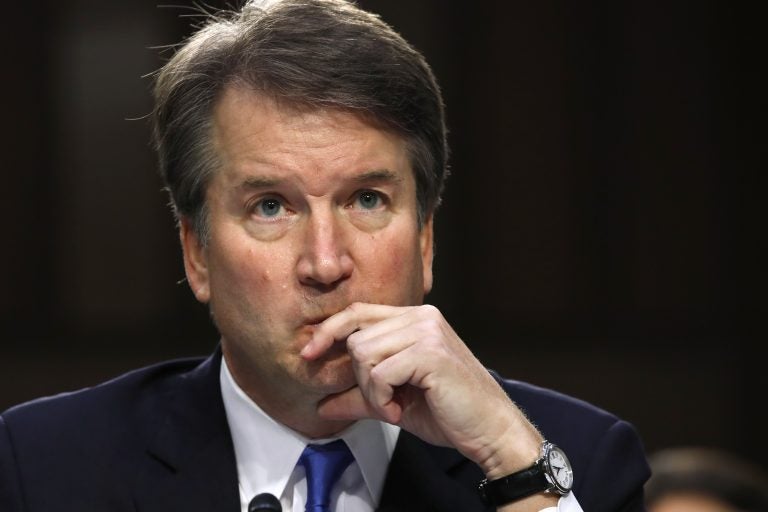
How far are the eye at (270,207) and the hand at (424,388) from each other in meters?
0.25

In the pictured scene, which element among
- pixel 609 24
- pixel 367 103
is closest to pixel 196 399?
pixel 367 103

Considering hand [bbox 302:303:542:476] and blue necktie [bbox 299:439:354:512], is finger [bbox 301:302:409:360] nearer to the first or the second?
hand [bbox 302:303:542:476]

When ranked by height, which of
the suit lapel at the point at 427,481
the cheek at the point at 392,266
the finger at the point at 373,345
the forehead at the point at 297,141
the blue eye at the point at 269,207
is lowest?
the suit lapel at the point at 427,481

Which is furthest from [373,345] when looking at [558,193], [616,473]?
[558,193]

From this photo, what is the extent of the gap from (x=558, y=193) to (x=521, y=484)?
3.18m

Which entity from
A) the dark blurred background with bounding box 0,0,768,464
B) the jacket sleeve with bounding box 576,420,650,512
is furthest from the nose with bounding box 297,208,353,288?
the dark blurred background with bounding box 0,0,768,464

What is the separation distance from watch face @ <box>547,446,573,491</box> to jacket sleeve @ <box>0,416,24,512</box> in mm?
1036

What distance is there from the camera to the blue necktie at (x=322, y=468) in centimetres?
235

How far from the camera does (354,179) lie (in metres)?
2.32

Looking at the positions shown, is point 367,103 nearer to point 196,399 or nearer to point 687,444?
point 196,399

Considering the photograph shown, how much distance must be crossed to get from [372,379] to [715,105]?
370 cm

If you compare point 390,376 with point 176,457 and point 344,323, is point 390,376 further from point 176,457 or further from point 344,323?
point 176,457

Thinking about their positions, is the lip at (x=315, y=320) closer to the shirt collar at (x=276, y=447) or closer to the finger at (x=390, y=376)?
the finger at (x=390, y=376)

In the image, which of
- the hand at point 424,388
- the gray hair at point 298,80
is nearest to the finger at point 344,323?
the hand at point 424,388
